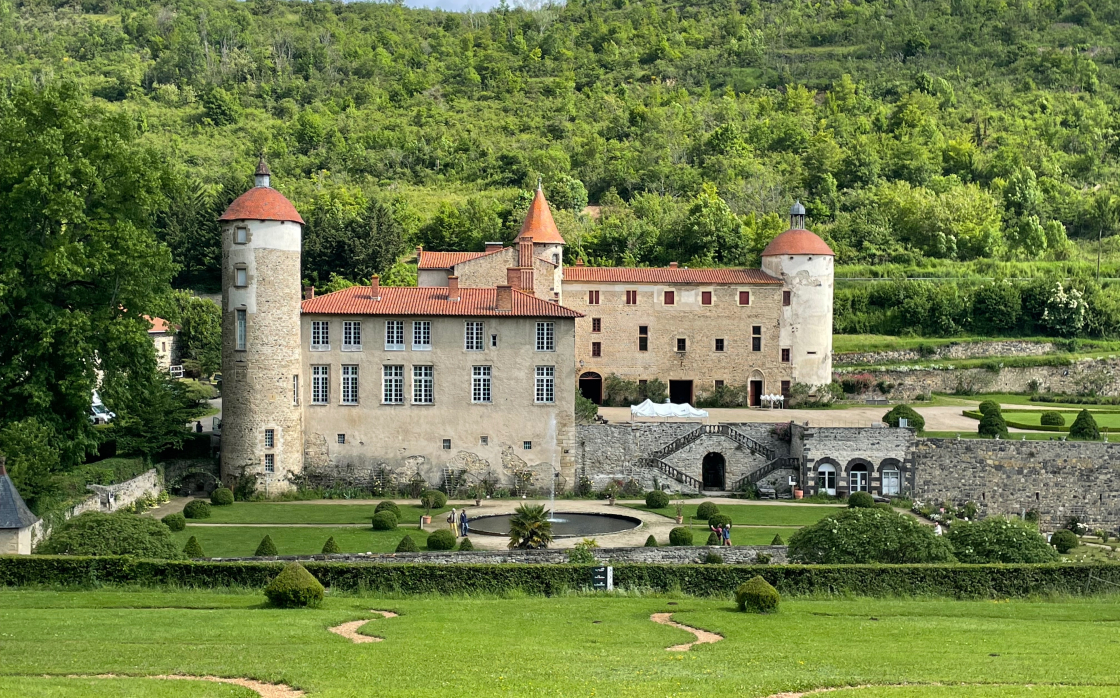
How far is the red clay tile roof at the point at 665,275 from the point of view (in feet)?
216

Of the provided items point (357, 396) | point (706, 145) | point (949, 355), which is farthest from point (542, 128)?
point (357, 396)

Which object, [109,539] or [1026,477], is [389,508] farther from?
[1026,477]

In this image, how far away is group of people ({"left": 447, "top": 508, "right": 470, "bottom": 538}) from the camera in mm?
42812

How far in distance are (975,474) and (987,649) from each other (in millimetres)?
28330

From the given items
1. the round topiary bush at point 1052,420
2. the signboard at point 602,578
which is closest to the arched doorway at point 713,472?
the round topiary bush at point 1052,420

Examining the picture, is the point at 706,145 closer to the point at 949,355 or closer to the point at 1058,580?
the point at 949,355

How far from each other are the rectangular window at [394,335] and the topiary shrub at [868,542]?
835 inches

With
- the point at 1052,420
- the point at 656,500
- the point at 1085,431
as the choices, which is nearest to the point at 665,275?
the point at 1052,420

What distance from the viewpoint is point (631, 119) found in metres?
127

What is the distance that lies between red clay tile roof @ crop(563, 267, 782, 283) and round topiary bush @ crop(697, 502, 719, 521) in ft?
68.9

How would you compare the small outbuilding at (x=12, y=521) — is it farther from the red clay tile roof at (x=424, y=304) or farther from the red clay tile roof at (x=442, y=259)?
the red clay tile roof at (x=442, y=259)

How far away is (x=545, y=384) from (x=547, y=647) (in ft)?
95.1

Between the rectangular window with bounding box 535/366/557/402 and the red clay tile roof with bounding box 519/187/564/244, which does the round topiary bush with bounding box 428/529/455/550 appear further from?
the red clay tile roof with bounding box 519/187/564/244

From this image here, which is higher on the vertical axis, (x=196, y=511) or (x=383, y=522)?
(x=196, y=511)
